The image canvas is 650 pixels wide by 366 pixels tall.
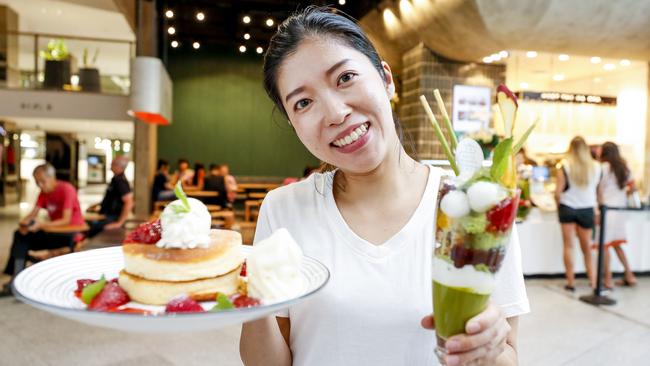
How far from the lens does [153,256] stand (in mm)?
953

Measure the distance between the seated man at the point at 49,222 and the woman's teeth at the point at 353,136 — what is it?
4971mm

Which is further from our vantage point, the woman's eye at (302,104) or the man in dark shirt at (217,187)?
Answer: the man in dark shirt at (217,187)

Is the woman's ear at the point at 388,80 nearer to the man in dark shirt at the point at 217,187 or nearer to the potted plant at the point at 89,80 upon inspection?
the man in dark shirt at the point at 217,187

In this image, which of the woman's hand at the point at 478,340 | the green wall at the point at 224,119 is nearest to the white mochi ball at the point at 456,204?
the woman's hand at the point at 478,340

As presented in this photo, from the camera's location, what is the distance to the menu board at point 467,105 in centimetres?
790

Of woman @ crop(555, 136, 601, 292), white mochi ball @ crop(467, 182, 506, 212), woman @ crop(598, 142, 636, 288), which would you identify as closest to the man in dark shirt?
woman @ crop(555, 136, 601, 292)

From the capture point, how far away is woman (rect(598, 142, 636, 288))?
572cm

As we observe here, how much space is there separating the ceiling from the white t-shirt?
26.3 feet

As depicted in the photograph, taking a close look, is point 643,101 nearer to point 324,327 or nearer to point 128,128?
point 324,327

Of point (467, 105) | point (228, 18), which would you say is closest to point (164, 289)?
point (467, 105)

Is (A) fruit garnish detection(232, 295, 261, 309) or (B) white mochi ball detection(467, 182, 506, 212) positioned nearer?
A: (B) white mochi ball detection(467, 182, 506, 212)

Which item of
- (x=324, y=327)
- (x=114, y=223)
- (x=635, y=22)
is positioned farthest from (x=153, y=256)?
(x=635, y=22)

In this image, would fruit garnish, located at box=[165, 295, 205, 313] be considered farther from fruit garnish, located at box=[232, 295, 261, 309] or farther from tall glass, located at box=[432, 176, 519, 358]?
tall glass, located at box=[432, 176, 519, 358]

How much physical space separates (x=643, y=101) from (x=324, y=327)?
9.40m
